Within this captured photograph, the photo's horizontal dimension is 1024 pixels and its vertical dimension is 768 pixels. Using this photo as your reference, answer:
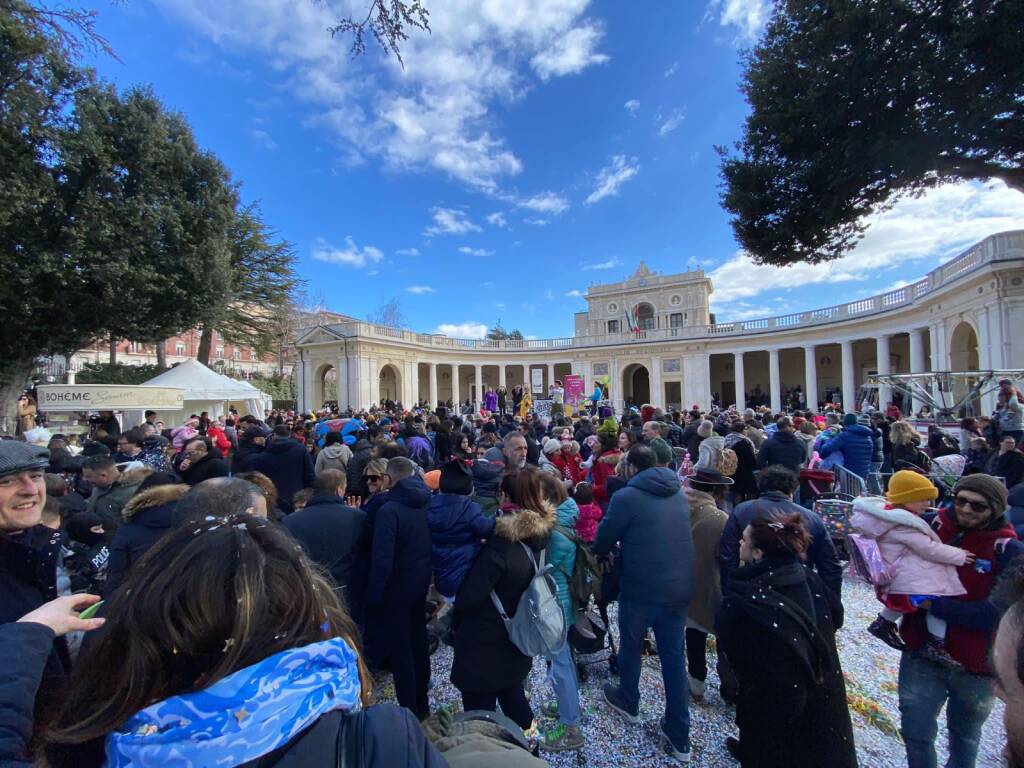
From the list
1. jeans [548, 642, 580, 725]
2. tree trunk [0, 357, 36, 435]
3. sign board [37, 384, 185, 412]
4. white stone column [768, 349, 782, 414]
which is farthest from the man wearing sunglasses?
white stone column [768, 349, 782, 414]

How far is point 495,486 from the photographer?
13.5 ft

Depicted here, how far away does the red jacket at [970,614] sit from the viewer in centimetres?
208

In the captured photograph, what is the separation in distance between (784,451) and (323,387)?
30.7 m

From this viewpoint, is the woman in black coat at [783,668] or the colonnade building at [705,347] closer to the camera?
the woman in black coat at [783,668]

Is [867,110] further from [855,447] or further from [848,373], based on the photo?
[848,373]

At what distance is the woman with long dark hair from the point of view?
0.69m

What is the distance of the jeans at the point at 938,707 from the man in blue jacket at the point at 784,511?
381 millimetres

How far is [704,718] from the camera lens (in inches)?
121

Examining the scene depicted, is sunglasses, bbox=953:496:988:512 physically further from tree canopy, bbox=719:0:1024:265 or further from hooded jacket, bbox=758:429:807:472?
tree canopy, bbox=719:0:1024:265

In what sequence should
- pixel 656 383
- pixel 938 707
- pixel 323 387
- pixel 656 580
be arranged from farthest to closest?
pixel 656 383, pixel 323 387, pixel 656 580, pixel 938 707

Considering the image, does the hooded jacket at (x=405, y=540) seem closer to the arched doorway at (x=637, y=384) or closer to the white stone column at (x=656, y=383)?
the white stone column at (x=656, y=383)

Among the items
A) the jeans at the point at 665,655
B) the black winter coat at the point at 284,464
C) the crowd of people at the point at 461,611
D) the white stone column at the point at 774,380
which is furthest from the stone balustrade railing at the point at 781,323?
the black winter coat at the point at 284,464

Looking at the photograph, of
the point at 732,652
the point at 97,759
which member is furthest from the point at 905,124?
the point at 97,759

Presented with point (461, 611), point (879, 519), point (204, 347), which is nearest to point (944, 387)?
point (879, 519)
